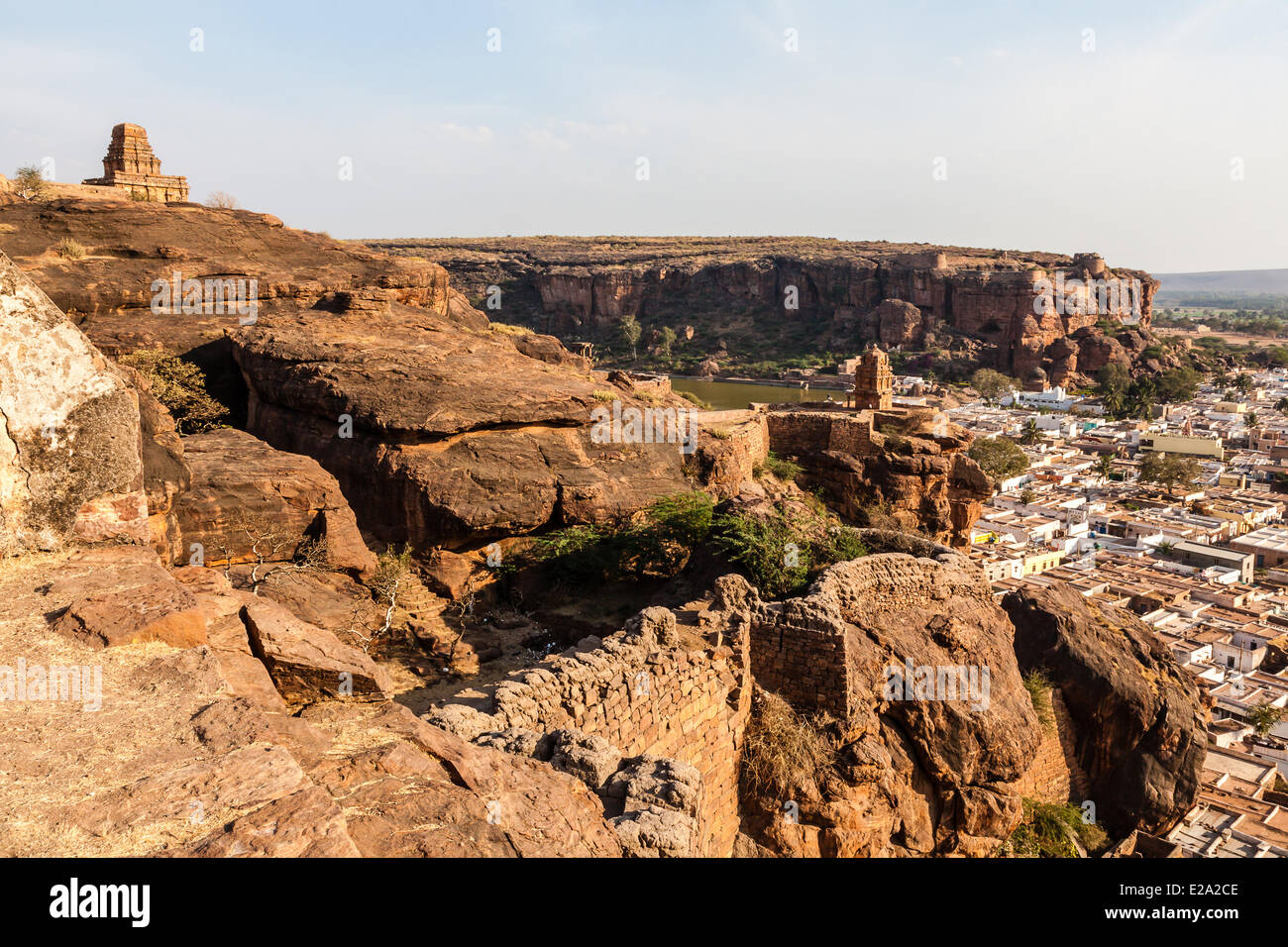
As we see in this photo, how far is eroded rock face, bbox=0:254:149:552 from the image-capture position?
576cm

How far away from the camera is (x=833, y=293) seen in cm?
9688

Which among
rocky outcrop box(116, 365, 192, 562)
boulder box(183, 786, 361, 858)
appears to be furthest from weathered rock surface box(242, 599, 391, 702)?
boulder box(183, 786, 361, 858)

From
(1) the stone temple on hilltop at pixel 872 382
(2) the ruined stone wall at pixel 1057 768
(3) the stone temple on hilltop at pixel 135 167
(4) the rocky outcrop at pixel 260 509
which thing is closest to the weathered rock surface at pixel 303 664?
(4) the rocky outcrop at pixel 260 509

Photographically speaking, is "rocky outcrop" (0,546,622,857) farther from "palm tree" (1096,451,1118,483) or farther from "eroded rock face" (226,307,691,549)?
"palm tree" (1096,451,1118,483)

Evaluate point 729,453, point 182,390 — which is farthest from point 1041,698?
point 182,390

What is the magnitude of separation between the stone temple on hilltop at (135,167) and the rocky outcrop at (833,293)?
69.8 meters

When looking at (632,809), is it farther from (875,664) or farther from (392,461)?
(392,461)

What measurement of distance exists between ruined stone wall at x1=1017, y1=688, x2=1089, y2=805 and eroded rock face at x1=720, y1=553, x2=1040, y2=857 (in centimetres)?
197

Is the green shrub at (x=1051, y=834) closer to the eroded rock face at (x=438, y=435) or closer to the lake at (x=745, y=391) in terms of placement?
the eroded rock face at (x=438, y=435)

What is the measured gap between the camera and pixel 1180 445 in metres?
68.9

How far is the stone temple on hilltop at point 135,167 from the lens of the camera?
25.4 metres

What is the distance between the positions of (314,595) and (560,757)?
601 centimetres

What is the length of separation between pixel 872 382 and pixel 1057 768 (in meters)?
14.6
